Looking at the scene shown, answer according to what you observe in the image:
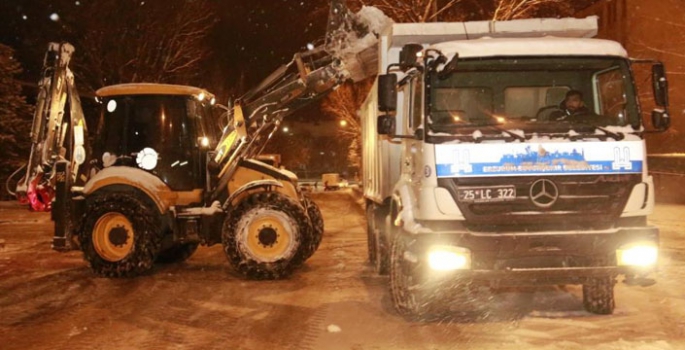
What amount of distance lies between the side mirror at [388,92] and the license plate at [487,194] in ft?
3.84

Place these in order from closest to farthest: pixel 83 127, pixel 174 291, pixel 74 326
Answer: pixel 74 326
pixel 174 291
pixel 83 127

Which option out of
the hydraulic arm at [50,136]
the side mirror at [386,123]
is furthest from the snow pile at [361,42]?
the hydraulic arm at [50,136]

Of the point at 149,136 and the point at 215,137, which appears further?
the point at 215,137

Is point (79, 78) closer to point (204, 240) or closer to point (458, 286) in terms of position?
point (204, 240)

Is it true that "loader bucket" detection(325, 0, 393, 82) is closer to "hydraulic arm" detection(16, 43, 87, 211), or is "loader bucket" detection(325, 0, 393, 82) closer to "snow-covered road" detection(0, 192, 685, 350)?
"snow-covered road" detection(0, 192, 685, 350)

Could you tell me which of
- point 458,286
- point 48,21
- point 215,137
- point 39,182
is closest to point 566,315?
point 458,286

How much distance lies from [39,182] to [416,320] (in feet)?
21.0

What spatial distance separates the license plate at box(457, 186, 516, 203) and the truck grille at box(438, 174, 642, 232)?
0.03 metres

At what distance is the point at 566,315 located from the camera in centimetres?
799

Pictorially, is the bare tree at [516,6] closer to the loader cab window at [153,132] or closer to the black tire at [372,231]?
the black tire at [372,231]

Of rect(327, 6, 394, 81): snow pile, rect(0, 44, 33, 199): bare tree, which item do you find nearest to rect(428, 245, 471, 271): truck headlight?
rect(327, 6, 394, 81): snow pile

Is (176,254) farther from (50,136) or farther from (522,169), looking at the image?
(522,169)

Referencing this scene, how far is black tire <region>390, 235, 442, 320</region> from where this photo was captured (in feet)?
24.6

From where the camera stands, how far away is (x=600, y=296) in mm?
7883
